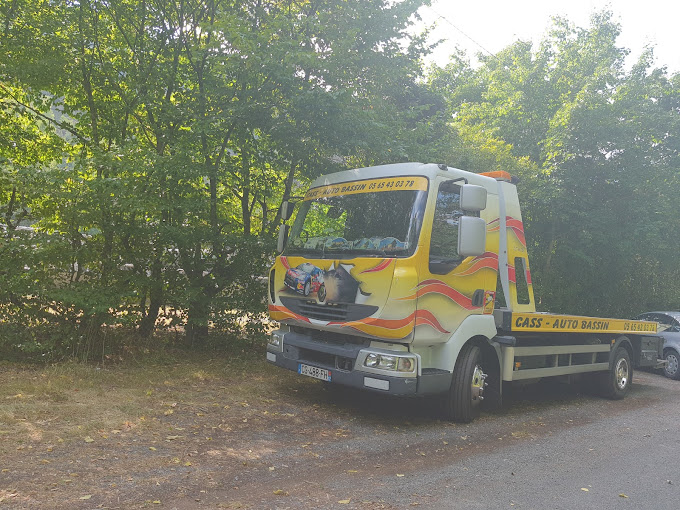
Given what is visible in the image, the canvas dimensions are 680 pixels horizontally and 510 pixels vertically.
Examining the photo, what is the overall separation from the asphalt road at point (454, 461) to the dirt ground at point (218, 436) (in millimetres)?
23

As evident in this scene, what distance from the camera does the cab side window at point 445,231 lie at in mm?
6004

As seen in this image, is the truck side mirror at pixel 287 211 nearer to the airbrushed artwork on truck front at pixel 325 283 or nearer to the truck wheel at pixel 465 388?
the airbrushed artwork on truck front at pixel 325 283

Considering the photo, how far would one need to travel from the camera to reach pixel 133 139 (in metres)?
8.84

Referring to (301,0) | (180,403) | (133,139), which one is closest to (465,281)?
(180,403)

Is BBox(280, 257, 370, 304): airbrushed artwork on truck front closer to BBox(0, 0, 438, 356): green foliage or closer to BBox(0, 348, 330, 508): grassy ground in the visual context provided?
BBox(0, 348, 330, 508): grassy ground

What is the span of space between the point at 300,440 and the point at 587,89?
1431 cm

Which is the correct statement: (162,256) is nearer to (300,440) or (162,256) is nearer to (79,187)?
(79,187)

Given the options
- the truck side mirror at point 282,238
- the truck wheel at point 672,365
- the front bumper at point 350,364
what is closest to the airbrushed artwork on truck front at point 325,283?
the front bumper at point 350,364

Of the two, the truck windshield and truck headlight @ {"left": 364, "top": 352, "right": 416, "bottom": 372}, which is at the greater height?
the truck windshield

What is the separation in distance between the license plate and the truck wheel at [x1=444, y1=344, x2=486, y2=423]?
148 cm

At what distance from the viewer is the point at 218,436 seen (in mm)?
5422

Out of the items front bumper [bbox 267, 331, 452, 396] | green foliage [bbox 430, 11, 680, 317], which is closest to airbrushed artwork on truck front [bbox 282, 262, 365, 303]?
front bumper [bbox 267, 331, 452, 396]

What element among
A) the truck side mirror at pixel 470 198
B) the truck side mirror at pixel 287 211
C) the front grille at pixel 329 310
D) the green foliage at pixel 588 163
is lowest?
the front grille at pixel 329 310

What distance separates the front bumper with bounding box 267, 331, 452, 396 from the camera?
5.79 metres
